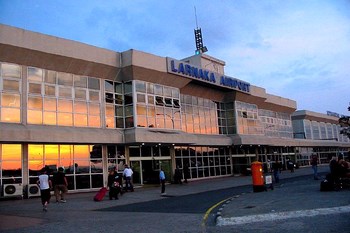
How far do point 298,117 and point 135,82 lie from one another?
4279 cm

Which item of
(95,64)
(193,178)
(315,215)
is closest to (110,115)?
(95,64)

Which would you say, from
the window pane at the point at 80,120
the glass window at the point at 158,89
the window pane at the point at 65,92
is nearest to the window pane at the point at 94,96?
the window pane at the point at 80,120

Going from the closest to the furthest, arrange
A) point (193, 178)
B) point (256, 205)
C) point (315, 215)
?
point (315, 215) → point (256, 205) → point (193, 178)

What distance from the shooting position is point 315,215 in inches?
416

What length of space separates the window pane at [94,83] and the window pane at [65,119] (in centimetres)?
275

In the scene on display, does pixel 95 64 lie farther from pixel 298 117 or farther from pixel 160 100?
pixel 298 117

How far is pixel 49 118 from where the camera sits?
80.5 ft

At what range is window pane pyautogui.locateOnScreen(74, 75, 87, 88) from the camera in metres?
26.3

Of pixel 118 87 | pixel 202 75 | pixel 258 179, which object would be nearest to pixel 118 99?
pixel 118 87

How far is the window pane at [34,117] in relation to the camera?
2348 cm

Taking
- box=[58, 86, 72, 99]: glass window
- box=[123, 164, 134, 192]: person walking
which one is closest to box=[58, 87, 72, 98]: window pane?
box=[58, 86, 72, 99]: glass window

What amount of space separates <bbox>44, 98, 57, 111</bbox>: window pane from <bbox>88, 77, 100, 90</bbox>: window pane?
3.15 m

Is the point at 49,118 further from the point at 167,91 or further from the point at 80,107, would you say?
the point at 167,91

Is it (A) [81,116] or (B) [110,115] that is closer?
(A) [81,116]
